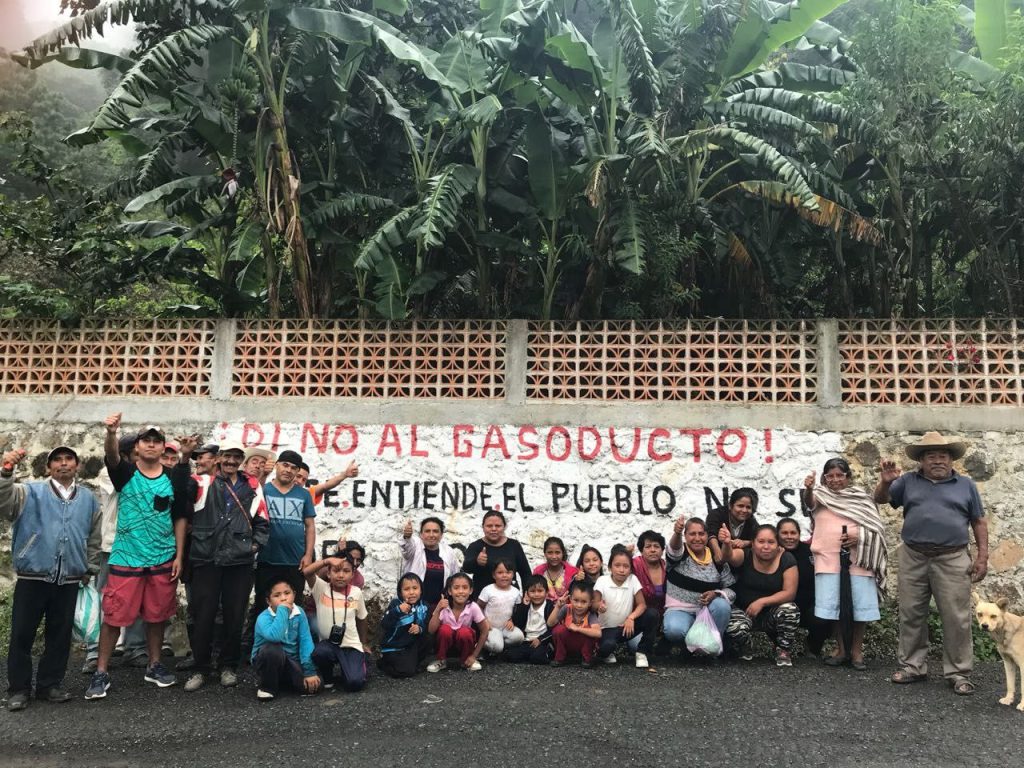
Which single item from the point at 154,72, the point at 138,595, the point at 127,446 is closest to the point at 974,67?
the point at 154,72

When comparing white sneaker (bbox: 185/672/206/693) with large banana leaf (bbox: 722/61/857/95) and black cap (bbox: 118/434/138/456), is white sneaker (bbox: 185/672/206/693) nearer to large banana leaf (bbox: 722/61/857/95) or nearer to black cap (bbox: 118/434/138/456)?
black cap (bbox: 118/434/138/456)

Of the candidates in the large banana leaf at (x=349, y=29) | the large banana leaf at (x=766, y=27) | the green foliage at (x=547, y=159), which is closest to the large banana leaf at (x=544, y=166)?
the green foliage at (x=547, y=159)

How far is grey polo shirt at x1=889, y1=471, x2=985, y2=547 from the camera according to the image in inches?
203

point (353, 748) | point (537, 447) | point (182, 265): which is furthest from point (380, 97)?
point (353, 748)

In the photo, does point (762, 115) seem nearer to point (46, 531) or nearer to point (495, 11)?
point (495, 11)

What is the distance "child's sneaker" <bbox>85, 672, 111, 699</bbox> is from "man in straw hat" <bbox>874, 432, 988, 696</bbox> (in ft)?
15.3

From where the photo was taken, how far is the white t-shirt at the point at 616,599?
18.9ft

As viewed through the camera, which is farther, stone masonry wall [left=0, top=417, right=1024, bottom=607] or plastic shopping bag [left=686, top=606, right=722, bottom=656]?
stone masonry wall [left=0, top=417, right=1024, bottom=607]

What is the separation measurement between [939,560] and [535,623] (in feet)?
8.36

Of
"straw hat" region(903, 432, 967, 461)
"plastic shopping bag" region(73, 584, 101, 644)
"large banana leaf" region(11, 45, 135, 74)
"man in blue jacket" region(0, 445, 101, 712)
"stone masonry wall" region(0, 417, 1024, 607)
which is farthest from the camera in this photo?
"large banana leaf" region(11, 45, 135, 74)

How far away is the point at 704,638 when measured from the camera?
18.4 ft

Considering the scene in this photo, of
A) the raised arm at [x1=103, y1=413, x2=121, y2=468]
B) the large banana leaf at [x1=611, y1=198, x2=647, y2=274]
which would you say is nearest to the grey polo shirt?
the large banana leaf at [x1=611, y1=198, x2=647, y2=274]

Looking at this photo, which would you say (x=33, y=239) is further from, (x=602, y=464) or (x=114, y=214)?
(x=602, y=464)

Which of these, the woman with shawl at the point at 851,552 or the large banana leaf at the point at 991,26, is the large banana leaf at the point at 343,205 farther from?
the large banana leaf at the point at 991,26
